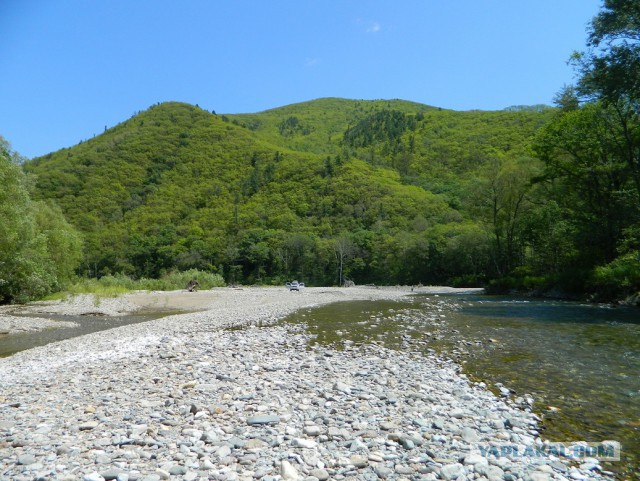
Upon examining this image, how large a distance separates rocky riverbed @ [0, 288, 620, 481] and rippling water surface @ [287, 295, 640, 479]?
2.56 feet

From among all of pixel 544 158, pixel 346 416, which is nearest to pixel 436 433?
pixel 346 416

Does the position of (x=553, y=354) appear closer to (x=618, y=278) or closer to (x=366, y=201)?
(x=618, y=278)

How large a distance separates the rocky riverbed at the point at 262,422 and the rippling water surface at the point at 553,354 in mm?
779

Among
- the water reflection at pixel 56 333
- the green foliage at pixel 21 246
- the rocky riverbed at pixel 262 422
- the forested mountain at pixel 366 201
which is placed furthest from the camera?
the forested mountain at pixel 366 201

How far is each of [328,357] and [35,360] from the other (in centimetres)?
827

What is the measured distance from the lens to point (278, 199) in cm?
12519

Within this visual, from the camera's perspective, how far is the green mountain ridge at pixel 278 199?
308 ft

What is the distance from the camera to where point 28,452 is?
17.0 ft

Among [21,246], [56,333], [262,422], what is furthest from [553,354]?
[21,246]

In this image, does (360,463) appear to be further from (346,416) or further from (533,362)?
(533,362)

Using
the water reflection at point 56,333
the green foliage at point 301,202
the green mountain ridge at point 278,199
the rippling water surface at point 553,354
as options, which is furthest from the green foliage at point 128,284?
the green mountain ridge at point 278,199

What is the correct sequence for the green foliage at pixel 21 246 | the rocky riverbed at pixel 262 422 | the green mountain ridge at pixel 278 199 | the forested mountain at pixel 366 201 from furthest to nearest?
the green mountain ridge at pixel 278 199, the forested mountain at pixel 366 201, the green foliage at pixel 21 246, the rocky riverbed at pixel 262 422

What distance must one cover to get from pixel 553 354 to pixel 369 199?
105 meters

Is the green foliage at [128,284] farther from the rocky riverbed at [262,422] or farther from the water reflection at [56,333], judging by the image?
the rocky riverbed at [262,422]
